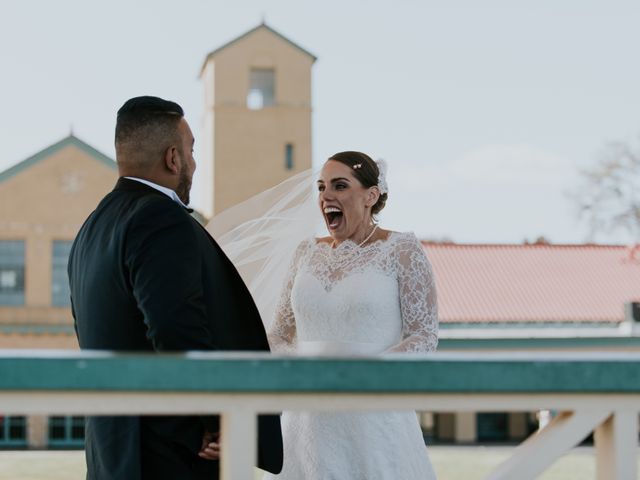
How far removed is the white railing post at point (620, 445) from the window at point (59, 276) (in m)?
31.0

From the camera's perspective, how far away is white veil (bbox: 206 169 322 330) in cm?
495

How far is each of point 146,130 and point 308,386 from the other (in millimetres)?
1381

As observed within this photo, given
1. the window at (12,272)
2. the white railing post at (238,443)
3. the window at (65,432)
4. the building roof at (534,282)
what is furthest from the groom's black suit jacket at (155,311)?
the window at (12,272)

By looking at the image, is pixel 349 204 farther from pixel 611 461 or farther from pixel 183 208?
pixel 611 461

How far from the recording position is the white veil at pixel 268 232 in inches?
195

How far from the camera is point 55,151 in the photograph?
31.8m

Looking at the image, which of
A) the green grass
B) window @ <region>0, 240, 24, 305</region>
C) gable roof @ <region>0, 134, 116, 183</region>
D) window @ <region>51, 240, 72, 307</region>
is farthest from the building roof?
window @ <region>0, 240, 24, 305</region>

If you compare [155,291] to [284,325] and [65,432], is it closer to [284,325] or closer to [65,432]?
[284,325]

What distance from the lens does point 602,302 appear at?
31641 millimetres

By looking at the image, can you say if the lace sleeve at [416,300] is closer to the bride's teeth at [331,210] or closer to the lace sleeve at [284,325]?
the bride's teeth at [331,210]

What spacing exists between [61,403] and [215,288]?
120cm

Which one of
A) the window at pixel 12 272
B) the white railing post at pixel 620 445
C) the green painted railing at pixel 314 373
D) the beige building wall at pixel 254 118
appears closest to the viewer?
the green painted railing at pixel 314 373

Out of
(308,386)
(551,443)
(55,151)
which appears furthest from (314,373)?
(55,151)

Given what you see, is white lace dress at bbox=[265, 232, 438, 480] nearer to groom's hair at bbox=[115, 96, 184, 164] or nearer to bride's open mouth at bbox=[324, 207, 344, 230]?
bride's open mouth at bbox=[324, 207, 344, 230]
